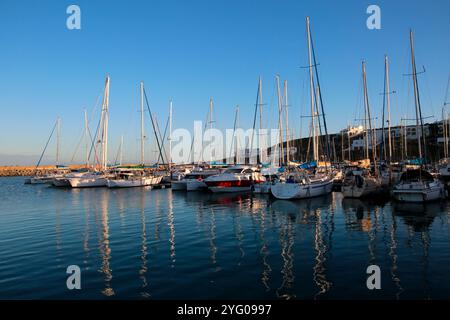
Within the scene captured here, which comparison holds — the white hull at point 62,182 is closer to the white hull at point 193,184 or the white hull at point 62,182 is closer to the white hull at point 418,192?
the white hull at point 193,184

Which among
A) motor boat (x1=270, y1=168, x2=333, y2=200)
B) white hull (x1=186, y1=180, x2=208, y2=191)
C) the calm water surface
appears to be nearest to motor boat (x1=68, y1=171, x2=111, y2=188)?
white hull (x1=186, y1=180, x2=208, y2=191)

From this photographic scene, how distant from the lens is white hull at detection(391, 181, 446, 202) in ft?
81.4

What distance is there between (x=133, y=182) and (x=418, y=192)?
4067 cm

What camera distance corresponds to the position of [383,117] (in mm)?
39562

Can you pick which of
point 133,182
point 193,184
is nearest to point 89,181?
point 133,182

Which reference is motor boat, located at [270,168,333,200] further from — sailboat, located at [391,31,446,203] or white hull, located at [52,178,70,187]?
white hull, located at [52,178,70,187]

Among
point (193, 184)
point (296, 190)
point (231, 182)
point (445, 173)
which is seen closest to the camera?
point (296, 190)

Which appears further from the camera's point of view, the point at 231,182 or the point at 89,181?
the point at 89,181

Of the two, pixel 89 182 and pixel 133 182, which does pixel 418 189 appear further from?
pixel 89 182

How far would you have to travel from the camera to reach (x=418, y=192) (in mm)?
24750

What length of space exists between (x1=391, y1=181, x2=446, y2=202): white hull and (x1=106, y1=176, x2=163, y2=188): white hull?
38.8 meters

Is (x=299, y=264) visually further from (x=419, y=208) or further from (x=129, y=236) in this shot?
(x=419, y=208)

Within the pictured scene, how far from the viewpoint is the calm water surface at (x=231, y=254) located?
8.86 meters
